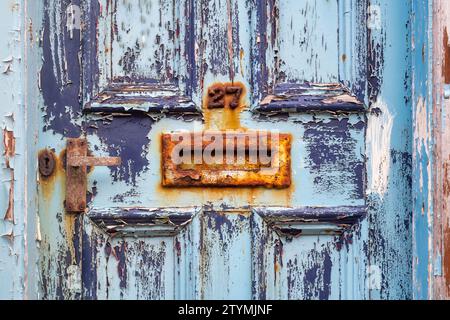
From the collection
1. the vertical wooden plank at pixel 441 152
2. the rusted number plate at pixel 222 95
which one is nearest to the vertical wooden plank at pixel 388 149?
the vertical wooden plank at pixel 441 152

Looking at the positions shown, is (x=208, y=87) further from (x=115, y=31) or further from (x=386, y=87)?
(x=386, y=87)

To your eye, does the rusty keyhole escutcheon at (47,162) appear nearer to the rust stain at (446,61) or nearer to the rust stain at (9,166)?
the rust stain at (9,166)

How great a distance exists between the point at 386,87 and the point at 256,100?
298mm

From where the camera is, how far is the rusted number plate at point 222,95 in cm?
173

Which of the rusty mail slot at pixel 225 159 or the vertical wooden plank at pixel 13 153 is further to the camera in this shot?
the rusty mail slot at pixel 225 159

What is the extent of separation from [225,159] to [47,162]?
0.40m

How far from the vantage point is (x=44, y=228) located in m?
1.72

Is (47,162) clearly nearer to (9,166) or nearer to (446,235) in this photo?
(9,166)

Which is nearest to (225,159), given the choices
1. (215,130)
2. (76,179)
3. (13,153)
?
(215,130)

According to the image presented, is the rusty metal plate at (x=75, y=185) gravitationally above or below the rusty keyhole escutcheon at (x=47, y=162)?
below

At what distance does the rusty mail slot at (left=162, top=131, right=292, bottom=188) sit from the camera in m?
1.73

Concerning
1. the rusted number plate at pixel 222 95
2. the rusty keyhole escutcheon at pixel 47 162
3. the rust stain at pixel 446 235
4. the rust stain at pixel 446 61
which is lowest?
the rust stain at pixel 446 235

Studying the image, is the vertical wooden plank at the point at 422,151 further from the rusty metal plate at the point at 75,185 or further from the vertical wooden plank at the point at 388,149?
the rusty metal plate at the point at 75,185

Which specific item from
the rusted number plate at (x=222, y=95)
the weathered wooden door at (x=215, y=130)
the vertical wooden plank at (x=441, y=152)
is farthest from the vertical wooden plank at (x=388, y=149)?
the rusted number plate at (x=222, y=95)
